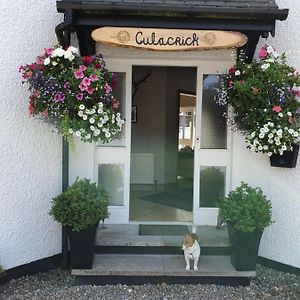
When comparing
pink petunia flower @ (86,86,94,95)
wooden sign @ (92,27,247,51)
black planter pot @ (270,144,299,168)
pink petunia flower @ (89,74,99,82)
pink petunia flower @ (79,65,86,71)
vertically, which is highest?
A: wooden sign @ (92,27,247,51)

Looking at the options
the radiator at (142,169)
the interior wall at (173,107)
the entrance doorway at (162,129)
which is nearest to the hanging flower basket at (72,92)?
the entrance doorway at (162,129)

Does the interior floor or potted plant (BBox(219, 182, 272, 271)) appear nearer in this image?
potted plant (BBox(219, 182, 272, 271))

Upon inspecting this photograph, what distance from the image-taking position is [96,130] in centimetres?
422

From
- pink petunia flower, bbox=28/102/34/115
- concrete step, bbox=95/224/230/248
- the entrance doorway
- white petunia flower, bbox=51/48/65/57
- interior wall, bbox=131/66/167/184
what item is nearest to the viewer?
white petunia flower, bbox=51/48/65/57

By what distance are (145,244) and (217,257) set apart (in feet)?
2.92

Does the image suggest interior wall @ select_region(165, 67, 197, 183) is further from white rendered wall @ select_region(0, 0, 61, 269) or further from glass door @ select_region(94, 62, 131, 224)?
white rendered wall @ select_region(0, 0, 61, 269)

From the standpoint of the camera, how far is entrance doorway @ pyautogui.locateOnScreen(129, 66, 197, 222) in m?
9.05

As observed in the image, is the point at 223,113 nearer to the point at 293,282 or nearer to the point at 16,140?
the point at 293,282

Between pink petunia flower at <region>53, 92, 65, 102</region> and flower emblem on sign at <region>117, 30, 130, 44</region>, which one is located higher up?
flower emblem on sign at <region>117, 30, 130, 44</region>

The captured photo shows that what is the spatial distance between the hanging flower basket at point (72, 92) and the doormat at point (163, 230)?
1.76 m

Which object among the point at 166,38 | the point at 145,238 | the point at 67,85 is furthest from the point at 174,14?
the point at 145,238

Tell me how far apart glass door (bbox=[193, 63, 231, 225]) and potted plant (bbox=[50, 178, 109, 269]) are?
67.3 inches

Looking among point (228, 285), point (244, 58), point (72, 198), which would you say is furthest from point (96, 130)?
point (228, 285)

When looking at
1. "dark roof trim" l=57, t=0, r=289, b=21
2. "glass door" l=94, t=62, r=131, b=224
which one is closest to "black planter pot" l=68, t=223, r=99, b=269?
"glass door" l=94, t=62, r=131, b=224
